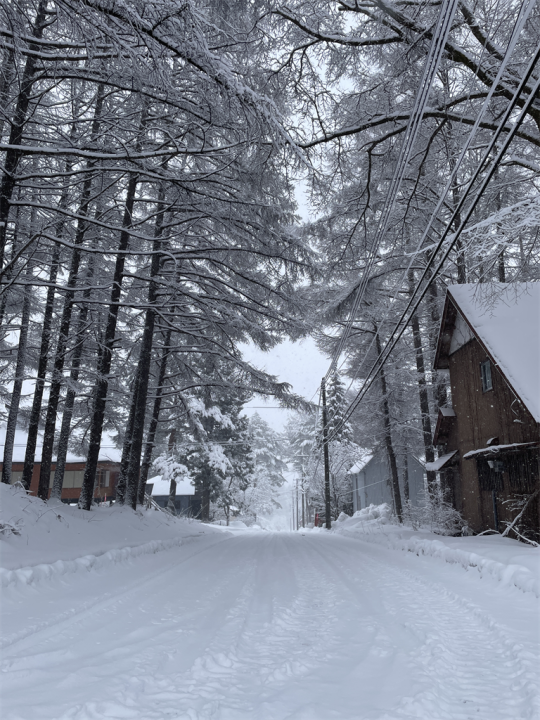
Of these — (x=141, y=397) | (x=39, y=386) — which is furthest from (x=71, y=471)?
(x=39, y=386)

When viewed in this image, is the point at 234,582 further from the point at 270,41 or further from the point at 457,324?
the point at 457,324

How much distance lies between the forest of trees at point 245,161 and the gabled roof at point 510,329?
0.94 meters

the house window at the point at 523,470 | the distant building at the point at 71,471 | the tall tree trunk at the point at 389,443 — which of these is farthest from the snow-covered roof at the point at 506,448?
the distant building at the point at 71,471

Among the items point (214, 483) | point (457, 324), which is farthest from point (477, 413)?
point (214, 483)

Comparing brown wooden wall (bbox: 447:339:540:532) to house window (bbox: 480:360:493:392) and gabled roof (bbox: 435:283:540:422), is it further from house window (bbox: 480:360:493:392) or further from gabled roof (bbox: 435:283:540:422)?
gabled roof (bbox: 435:283:540:422)

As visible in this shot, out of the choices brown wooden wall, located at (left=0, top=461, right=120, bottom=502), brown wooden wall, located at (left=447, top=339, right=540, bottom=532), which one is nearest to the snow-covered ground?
brown wooden wall, located at (left=447, top=339, right=540, bottom=532)

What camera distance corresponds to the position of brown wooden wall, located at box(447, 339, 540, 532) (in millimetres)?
12922

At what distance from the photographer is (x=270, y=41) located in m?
7.96

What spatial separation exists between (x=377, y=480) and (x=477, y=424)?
84.0 ft

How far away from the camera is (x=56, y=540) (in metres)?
8.02

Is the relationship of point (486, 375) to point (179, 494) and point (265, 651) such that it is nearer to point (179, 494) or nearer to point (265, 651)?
point (265, 651)

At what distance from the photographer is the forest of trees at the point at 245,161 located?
615 cm

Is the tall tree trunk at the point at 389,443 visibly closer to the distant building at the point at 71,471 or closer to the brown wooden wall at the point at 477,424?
the brown wooden wall at the point at 477,424

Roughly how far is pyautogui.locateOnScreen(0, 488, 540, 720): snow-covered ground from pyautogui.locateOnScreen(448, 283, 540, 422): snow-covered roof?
207 inches
